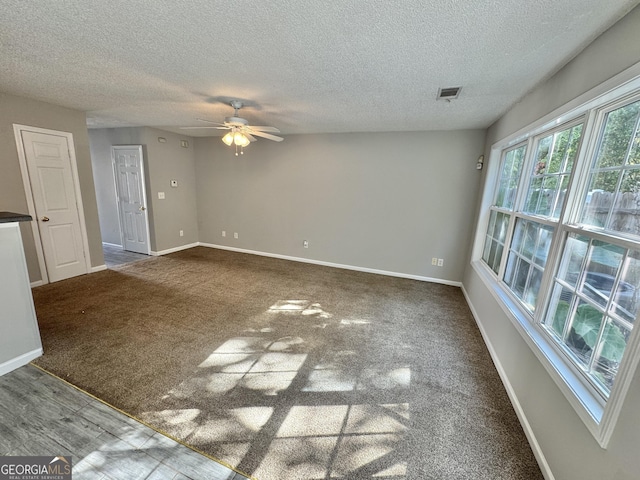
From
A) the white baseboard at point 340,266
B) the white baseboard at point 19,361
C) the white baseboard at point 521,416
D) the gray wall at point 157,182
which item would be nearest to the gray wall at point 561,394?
the white baseboard at point 521,416

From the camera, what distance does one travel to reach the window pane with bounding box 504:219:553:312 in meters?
2.01

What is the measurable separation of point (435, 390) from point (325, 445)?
97 cm

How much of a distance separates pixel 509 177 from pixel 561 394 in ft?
7.99

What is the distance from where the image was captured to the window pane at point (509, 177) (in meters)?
2.74

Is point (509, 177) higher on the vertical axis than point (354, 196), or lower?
higher

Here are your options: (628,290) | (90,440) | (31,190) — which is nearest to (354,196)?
(628,290)

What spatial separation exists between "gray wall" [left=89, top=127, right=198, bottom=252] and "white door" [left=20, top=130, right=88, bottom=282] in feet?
3.99

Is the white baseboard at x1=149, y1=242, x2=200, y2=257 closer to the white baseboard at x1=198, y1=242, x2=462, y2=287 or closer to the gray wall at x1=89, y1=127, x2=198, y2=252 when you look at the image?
the gray wall at x1=89, y1=127, x2=198, y2=252

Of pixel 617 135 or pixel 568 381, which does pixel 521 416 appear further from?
pixel 617 135

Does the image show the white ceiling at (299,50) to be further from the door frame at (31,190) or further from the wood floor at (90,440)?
the wood floor at (90,440)

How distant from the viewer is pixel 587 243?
1.50m

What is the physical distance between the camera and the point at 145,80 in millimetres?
2383

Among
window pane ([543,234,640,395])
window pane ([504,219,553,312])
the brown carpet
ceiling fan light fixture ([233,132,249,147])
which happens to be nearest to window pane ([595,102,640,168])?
window pane ([543,234,640,395])

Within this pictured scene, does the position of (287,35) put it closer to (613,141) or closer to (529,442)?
Result: (613,141)
